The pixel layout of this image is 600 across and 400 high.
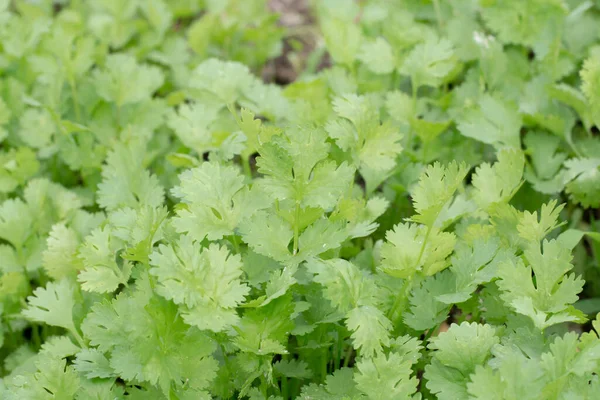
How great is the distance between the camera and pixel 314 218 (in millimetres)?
1395

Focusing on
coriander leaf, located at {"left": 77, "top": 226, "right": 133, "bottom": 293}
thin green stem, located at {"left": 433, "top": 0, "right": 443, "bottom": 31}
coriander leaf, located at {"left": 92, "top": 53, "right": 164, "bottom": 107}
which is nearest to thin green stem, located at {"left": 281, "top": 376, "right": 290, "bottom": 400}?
coriander leaf, located at {"left": 77, "top": 226, "right": 133, "bottom": 293}

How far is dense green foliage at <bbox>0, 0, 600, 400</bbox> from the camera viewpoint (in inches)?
50.6

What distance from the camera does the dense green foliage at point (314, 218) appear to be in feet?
4.22

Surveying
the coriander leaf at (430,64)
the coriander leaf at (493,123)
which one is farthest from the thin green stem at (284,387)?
the coriander leaf at (430,64)

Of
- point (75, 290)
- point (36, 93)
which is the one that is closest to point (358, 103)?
point (75, 290)

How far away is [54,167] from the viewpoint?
2.13 m

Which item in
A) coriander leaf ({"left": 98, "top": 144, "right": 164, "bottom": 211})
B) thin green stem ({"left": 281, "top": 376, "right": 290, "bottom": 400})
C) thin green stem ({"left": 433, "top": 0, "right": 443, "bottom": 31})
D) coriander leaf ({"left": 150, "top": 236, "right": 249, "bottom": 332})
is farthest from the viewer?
thin green stem ({"left": 433, "top": 0, "right": 443, "bottom": 31})

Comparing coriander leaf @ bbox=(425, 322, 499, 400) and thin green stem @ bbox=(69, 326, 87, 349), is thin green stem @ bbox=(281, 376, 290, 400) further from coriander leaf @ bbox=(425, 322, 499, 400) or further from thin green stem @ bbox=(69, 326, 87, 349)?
thin green stem @ bbox=(69, 326, 87, 349)

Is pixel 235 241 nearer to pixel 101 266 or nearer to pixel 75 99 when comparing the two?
pixel 101 266

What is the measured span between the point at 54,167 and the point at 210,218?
96 cm

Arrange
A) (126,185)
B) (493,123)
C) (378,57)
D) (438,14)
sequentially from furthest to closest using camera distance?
(438,14)
(378,57)
(493,123)
(126,185)

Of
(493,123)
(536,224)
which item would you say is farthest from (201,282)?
(493,123)

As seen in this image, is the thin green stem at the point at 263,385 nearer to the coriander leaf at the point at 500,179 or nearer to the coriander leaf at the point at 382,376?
the coriander leaf at the point at 382,376

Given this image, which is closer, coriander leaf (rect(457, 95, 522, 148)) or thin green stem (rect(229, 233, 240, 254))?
thin green stem (rect(229, 233, 240, 254))
